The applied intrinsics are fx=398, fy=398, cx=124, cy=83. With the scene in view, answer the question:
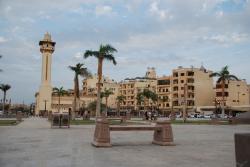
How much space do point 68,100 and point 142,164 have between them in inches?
5160

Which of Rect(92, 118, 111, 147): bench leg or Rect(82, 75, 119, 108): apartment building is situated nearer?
Rect(92, 118, 111, 147): bench leg

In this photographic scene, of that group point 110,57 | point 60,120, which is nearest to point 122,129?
point 60,120

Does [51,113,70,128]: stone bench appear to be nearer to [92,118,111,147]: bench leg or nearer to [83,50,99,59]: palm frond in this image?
[83,50,99,59]: palm frond

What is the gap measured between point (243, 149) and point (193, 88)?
119722 millimetres

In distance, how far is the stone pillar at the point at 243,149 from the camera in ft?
18.2

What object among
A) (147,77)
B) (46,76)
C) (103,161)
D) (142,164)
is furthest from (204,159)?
(147,77)

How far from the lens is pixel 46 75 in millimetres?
108375

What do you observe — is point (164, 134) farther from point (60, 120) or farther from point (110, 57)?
point (110, 57)

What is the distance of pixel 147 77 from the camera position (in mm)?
147375

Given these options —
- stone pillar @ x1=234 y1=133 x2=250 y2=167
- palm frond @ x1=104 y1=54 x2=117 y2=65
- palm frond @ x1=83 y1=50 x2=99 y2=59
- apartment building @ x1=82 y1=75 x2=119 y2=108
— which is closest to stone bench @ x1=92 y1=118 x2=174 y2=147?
stone pillar @ x1=234 y1=133 x2=250 y2=167

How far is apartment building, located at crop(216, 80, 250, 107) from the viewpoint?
407ft

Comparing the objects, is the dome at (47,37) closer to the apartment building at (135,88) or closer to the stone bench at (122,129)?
the apartment building at (135,88)

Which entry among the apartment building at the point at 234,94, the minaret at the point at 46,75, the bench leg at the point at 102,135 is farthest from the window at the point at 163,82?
the bench leg at the point at 102,135

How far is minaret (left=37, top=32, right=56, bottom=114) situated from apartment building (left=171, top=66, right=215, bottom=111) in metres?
39.6
